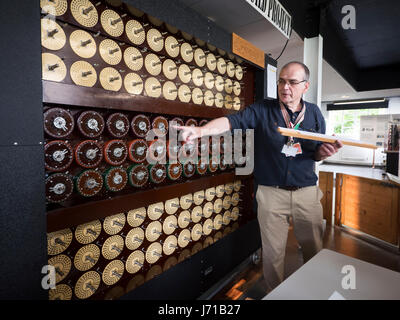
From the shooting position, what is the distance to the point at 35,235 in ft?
3.50

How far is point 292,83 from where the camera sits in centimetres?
172

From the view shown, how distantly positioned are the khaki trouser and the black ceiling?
88.4 inches

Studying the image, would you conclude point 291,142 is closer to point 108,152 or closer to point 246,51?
point 246,51

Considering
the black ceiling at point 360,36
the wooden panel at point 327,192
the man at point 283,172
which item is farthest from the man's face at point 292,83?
the wooden panel at point 327,192

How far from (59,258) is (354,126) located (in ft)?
39.7

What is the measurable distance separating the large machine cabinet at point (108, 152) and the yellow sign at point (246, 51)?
0.15 m

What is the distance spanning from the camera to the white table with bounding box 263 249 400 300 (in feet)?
2.30

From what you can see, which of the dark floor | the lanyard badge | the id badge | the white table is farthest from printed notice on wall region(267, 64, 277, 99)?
the white table

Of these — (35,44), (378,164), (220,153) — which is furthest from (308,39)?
(378,164)

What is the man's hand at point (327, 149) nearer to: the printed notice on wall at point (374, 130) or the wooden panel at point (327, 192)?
the wooden panel at point (327, 192)

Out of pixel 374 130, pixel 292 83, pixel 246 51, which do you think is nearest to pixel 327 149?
pixel 292 83

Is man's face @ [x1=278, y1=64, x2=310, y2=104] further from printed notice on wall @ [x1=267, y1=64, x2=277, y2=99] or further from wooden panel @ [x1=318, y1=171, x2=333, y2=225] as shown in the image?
wooden panel @ [x1=318, y1=171, x2=333, y2=225]

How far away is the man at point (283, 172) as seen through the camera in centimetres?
180

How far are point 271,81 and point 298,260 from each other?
2.11 metres
